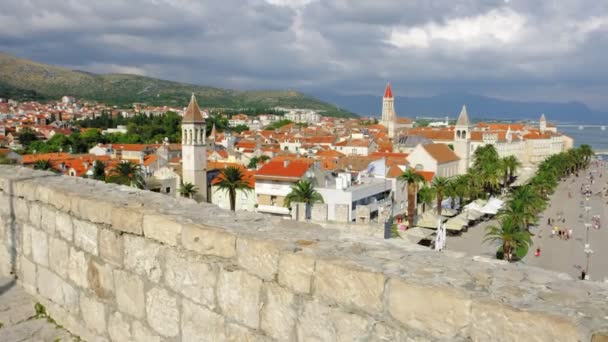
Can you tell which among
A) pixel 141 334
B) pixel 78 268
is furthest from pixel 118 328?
pixel 78 268

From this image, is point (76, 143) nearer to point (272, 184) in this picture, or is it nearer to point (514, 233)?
point (272, 184)

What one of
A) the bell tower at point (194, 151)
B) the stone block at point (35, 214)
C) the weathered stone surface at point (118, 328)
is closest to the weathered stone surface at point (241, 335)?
the weathered stone surface at point (118, 328)

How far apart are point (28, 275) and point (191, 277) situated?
7.67 ft

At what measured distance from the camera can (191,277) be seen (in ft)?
9.73

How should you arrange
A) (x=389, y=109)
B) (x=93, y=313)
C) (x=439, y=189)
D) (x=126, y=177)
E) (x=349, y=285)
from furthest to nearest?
(x=389, y=109), (x=439, y=189), (x=126, y=177), (x=93, y=313), (x=349, y=285)

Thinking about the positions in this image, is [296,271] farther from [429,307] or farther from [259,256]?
[429,307]

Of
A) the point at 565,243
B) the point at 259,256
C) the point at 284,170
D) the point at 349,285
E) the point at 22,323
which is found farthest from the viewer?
the point at 284,170

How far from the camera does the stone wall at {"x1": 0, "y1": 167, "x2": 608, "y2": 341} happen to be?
196 cm

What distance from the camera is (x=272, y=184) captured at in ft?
128

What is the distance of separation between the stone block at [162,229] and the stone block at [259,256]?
21.3 inches

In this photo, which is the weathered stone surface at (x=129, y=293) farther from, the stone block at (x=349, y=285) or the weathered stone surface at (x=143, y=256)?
the stone block at (x=349, y=285)

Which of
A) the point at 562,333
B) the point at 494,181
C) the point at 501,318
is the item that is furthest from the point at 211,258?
the point at 494,181

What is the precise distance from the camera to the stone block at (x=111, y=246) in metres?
3.45

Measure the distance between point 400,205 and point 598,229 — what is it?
15.4 meters
